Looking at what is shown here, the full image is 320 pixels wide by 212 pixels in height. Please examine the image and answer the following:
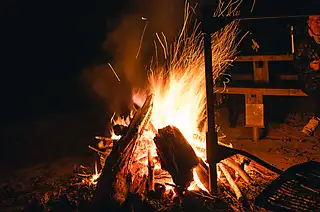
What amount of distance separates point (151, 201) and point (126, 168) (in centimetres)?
57

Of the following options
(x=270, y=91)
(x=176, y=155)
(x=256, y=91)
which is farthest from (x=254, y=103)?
(x=176, y=155)

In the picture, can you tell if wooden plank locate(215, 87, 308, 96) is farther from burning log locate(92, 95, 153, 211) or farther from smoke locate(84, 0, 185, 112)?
smoke locate(84, 0, 185, 112)

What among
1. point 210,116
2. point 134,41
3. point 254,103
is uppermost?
point 134,41

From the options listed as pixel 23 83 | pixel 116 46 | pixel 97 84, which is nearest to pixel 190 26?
pixel 116 46

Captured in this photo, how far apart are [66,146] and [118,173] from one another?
3818 mm

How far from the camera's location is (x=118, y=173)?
4.65 m

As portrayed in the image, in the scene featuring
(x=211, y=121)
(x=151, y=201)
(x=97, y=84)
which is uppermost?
(x=97, y=84)

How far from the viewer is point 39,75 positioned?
1298 cm

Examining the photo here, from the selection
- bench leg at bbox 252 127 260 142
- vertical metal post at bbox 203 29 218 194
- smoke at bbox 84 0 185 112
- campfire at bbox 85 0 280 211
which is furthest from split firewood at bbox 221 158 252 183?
smoke at bbox 84 0 185 112

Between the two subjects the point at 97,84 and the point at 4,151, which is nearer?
the point at 4,151

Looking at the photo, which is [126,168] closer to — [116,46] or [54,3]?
[116,46]

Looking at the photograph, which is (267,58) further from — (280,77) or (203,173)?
(203,173)

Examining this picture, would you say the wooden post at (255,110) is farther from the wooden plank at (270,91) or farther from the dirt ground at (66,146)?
the dirt ground at (66,146)

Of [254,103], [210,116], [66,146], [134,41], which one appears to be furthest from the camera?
[134,41]
